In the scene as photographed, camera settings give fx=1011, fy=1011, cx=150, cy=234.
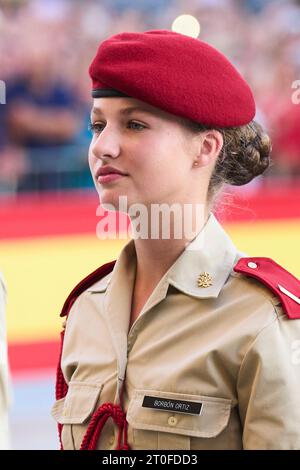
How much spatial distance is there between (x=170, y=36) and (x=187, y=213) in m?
0.29

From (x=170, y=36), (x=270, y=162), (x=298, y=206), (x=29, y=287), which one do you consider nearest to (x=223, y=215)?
(x=270, y=162)

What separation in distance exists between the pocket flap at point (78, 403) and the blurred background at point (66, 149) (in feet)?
7.57

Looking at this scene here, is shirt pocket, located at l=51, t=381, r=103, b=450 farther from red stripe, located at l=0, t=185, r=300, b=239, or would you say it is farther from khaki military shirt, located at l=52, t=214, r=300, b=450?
red stripe, located at l=0, t=185, r=300, b=239

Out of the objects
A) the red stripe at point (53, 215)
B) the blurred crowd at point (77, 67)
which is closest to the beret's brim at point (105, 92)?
the red stripe at point (53, 215)

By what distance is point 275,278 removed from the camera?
167 cm

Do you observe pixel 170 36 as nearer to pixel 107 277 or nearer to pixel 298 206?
pixel 107 277

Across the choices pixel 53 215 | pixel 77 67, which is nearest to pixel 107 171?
pixel 53 215

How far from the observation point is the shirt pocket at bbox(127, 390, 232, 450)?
158cm

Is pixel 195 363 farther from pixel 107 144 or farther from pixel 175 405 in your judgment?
pixel 107 144

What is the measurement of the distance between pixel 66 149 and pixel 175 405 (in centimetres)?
388

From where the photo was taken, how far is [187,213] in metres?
1.70
